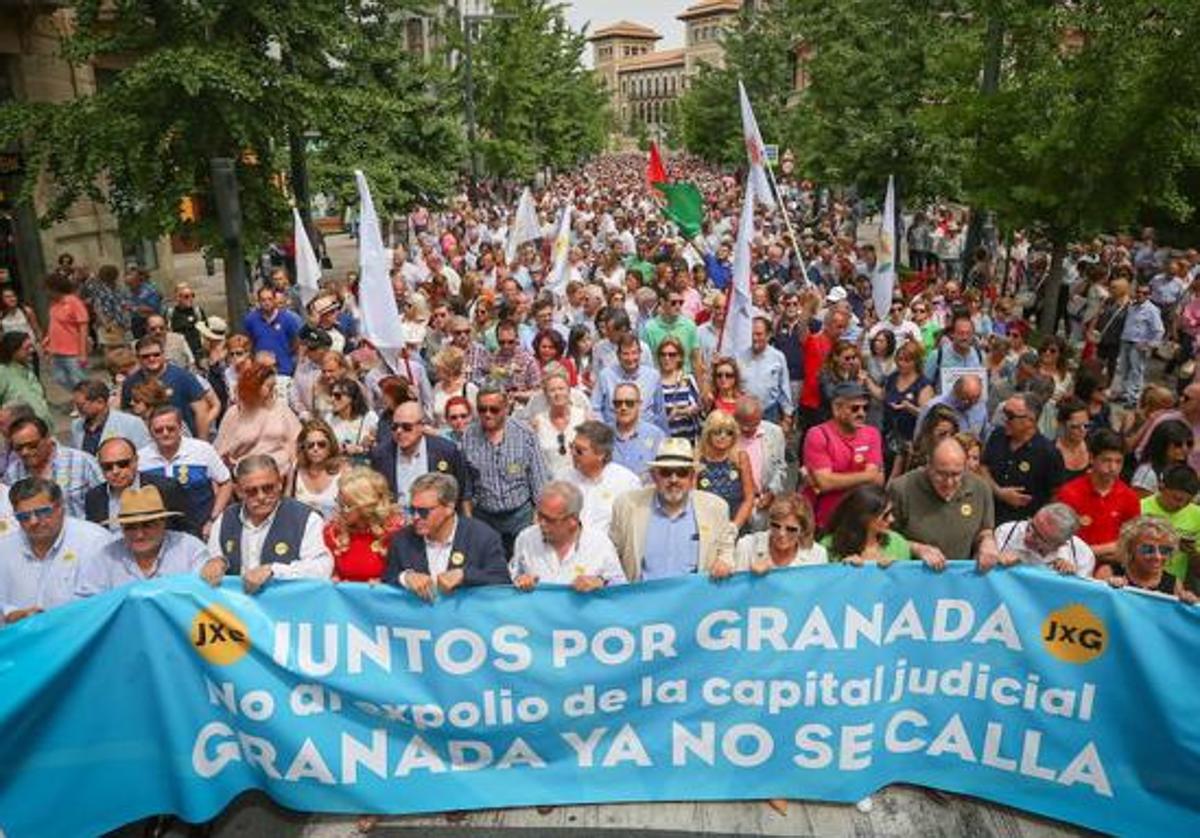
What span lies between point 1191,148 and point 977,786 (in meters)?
8.93

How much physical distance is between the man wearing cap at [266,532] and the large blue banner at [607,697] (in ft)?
1.24

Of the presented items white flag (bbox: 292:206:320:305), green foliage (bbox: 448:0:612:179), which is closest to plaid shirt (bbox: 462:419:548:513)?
white flag (bbox: 292:206:320:305)

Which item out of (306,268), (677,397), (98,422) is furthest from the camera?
Result: (306,268)

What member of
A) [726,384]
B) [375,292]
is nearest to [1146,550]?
[726,384]

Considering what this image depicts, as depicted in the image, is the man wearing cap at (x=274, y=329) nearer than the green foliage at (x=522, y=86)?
Yes

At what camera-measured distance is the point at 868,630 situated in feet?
14.7

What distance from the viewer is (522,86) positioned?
3569 centimetres

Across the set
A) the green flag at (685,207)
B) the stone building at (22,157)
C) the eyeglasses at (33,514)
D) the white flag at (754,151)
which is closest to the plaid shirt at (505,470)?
the eyeglasses at (33,514)

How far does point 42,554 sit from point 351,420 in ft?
8.00

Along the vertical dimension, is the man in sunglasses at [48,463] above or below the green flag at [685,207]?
below

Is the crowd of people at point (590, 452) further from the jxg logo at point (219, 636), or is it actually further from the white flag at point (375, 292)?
the white flag at point (375, 292)

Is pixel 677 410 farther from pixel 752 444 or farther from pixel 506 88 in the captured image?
pixel 506 88

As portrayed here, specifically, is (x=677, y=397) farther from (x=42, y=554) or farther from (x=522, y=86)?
(x=522, y=86)

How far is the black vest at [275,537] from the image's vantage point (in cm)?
479
